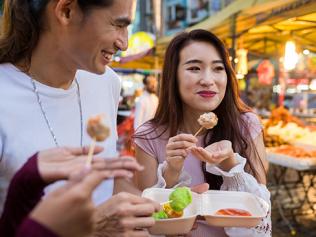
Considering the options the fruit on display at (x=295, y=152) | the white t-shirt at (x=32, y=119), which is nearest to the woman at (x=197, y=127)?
the white t-shirt at (x=32, y=119)

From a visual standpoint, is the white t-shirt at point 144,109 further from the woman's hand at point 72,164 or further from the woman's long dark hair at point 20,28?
the woman's hand at point 72,164

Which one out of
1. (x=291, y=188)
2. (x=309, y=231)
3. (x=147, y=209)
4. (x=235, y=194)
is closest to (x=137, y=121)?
(x=291, y=188)

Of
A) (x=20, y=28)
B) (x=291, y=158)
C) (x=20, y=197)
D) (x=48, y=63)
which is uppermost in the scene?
(x=20, y=28)

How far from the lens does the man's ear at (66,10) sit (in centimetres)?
121

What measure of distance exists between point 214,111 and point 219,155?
0.61m

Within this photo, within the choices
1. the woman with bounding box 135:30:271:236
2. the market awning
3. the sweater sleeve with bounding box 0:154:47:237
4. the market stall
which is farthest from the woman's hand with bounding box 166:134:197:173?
the market stall

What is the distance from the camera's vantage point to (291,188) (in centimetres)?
621

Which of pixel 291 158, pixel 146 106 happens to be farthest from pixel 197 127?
pixel 146 106

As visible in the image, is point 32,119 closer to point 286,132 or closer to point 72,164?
point 72,164

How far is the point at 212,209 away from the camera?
1604 millimetres

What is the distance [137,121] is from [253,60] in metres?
5.66

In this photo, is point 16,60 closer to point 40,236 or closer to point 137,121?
point 40,236

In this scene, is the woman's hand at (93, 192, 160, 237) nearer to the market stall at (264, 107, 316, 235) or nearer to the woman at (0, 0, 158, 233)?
the woman at (0, 0, 158, 233)

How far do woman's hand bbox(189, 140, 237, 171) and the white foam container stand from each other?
161 millimetres
